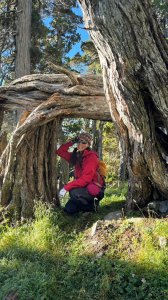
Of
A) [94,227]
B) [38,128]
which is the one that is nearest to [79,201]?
[94,227]

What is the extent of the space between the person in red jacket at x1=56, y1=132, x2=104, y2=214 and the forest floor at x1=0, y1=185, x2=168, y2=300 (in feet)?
1.20

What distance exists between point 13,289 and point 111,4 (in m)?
3.86

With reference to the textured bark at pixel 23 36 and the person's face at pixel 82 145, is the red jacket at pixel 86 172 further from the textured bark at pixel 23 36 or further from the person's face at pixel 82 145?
the textured bark at pixel 23 36

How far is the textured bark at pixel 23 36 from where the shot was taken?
504 inches

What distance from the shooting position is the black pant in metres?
6.74

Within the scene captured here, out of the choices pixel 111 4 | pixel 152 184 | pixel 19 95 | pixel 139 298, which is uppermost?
pixel 111 4

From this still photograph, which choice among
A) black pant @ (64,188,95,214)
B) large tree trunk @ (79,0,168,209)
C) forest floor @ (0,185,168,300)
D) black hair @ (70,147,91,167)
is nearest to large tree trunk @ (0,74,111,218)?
black hair @ (70,147,91,167)

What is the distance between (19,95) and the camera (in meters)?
7.45

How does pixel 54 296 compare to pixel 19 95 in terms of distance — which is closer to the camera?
pixel 54 296

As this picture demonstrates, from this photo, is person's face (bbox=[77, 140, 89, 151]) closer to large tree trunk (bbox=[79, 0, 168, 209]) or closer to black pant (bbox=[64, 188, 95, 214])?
black pant (bbox=[64, 188, 95, 214])

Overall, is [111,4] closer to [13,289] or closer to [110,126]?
[13,289]

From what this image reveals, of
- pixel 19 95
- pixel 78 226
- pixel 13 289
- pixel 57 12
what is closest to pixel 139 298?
pixel 13 289

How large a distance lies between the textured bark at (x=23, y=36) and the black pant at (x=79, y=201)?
275 inches

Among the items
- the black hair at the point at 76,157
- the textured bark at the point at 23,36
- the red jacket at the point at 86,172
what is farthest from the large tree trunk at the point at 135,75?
the textured bark at the point at 23,36
